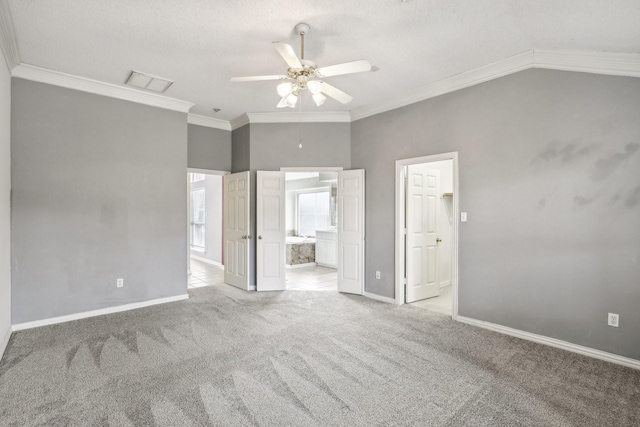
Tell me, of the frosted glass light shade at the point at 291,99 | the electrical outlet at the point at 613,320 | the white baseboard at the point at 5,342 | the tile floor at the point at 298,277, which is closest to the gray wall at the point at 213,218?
the tile floor at the point at 298,277

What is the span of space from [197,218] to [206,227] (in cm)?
87

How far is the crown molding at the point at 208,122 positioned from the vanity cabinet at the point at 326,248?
315cm

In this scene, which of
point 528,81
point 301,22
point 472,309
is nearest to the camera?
point 301,22

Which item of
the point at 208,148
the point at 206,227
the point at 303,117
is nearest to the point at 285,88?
the point at 303,117

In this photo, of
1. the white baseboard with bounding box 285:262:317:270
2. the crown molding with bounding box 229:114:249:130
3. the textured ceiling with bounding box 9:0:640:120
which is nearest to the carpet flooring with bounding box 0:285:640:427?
the textured ceiling with bounding box 9:0:640:120

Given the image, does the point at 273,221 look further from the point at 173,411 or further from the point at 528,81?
the point at 528,81

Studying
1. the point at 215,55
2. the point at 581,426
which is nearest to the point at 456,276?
the point at 581,426

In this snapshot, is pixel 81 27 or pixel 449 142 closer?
pixel 81 27

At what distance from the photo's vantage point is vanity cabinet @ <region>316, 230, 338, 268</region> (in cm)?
743

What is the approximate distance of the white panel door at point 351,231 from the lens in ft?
16.7

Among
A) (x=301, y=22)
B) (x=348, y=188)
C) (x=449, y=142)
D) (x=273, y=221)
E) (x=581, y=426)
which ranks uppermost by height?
(x=301, y=22)

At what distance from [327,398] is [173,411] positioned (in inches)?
39.9

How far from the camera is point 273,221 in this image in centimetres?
538

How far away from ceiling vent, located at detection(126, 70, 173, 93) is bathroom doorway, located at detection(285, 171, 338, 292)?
127 inches
